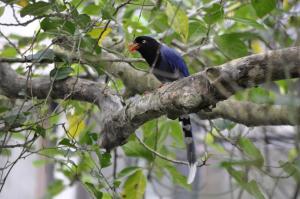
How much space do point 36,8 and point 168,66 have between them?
3.82 ft

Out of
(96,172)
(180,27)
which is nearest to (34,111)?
(96,172)

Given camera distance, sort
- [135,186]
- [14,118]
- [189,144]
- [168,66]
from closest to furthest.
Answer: [14,118] < [135,186] < [189,144] < [168,66]

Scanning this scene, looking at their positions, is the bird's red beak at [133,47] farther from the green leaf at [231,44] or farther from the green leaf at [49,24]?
the green leaf at [49,24]

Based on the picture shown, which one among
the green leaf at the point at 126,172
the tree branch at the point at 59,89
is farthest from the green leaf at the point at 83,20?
the green leaf at the point at 126,172

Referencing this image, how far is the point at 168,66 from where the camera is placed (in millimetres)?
3170

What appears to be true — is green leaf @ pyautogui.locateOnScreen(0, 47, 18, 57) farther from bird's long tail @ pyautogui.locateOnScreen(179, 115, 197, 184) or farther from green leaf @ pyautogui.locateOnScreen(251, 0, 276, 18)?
green leaf @ pyautogui.locateOnScreen(251, 0, 276, 18)

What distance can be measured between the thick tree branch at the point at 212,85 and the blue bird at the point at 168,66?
0.71 m

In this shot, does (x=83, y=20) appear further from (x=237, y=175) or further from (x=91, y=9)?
(x=237, y=175)

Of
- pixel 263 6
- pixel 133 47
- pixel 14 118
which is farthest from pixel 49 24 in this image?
pixel 133 47

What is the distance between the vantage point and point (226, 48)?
2.50 metres

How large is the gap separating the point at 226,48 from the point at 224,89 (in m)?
0.74

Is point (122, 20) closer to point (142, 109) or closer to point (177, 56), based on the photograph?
point (177, 56)

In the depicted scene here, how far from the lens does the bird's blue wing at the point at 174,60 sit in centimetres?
302

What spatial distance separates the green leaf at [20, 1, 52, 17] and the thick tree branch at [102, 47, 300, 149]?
0.51 meters
